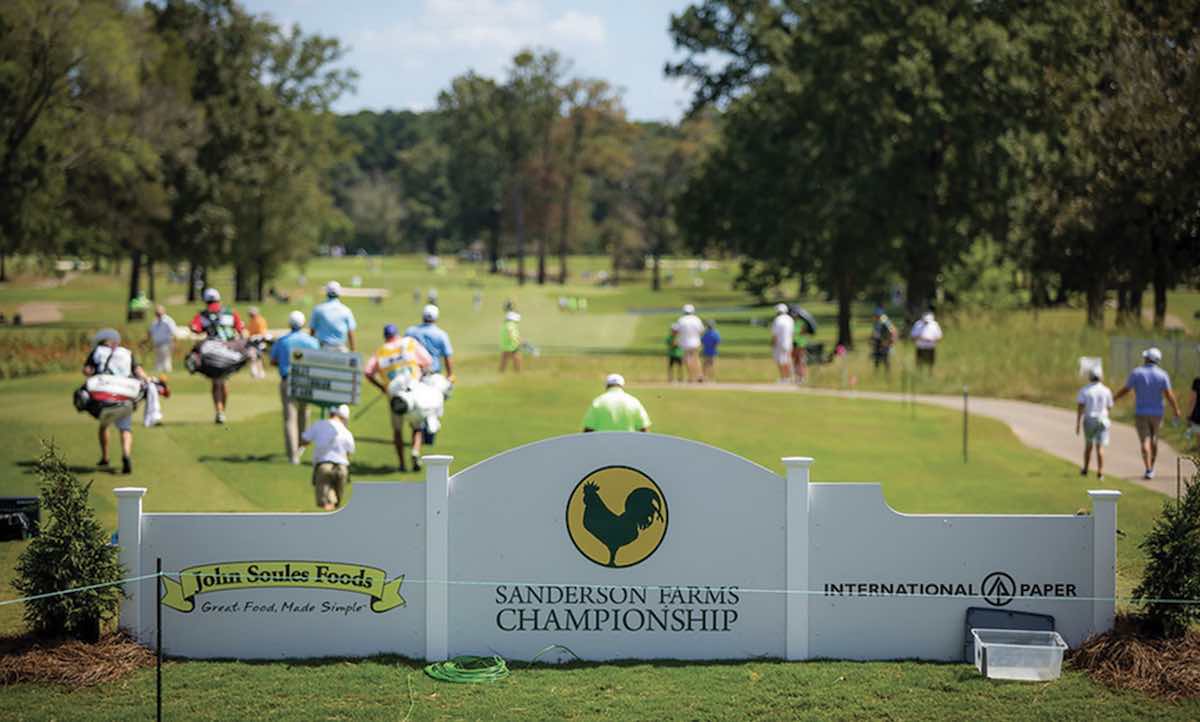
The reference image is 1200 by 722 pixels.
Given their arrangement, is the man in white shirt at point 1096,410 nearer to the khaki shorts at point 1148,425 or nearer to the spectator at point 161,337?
the khaki shorts at point 1148,425

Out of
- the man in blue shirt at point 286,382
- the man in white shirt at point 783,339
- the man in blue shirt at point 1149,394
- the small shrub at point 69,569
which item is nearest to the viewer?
the small shrub at point 69,569

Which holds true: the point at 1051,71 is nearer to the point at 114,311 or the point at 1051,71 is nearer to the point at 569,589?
the point at 569,589

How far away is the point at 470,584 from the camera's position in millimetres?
10914

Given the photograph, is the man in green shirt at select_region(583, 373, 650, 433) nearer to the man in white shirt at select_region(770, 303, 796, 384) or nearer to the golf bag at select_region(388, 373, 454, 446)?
the golf bag at select_region(388, 373, 454, 446)

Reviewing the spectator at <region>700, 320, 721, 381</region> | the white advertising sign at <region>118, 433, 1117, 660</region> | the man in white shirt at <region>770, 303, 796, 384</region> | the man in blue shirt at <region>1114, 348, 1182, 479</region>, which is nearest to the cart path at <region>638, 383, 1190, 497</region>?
the man in white shirt at <region>770, 303, 796, 384</region>

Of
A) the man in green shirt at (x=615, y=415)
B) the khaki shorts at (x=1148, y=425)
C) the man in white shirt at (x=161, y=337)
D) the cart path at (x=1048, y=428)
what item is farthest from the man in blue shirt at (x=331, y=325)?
the khaki shorts at (x=1148, y=425)

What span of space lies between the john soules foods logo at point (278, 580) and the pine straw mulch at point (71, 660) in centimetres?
48

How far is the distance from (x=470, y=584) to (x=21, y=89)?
40937 millimetres

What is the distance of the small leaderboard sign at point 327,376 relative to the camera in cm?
1814

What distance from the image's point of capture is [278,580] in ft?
35.8

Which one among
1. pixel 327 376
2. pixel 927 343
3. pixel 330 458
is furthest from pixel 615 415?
pixel 927 343

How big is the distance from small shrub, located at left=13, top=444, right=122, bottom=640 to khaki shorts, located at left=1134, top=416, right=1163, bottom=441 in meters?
14.6

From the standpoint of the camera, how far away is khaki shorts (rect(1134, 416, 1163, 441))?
65.6 feet

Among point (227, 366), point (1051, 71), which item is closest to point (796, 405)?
point (227, 366)
